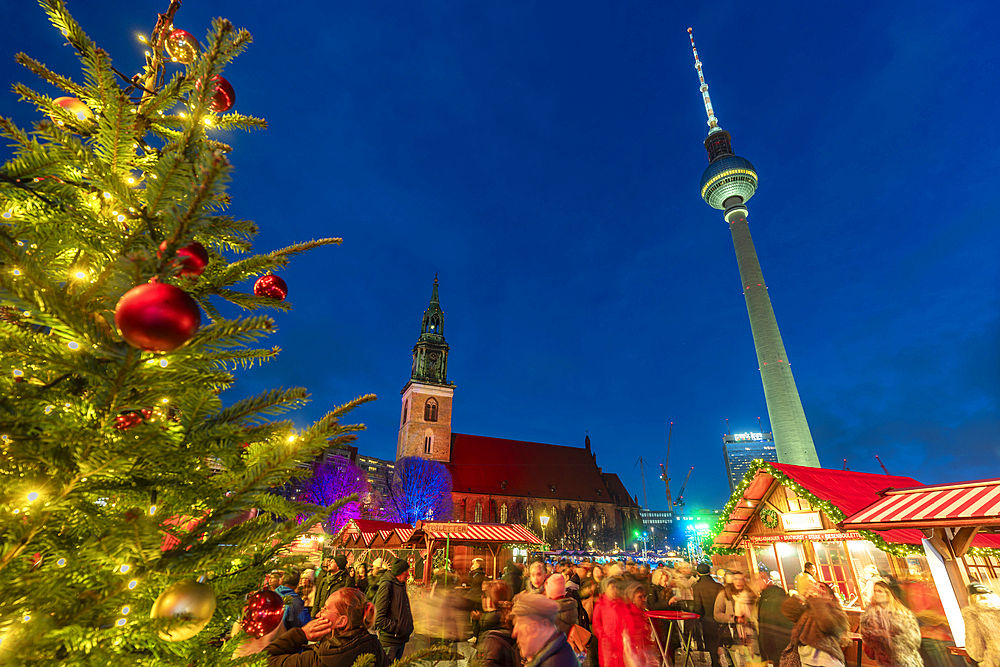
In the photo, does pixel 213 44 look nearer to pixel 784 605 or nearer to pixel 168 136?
pixel 168 136

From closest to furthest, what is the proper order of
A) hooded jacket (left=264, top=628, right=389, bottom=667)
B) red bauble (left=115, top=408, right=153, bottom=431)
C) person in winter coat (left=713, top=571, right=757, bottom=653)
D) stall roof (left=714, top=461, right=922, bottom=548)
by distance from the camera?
red bauble (left=115, top=408, right=153, bottom=431)
hooded jacket (left=264, top=628, right=389, bottom=667)
person in winter coat (left=713, top=571, right=757, bottom=653)
stall roof (left=714, top=461, right=922, bottom=548)

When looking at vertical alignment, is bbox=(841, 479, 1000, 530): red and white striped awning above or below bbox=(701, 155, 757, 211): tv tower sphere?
below

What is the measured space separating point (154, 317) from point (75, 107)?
1.87 m

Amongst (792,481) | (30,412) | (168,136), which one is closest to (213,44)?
(168,136)

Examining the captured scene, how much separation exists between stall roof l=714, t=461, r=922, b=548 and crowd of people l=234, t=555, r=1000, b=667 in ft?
5.97

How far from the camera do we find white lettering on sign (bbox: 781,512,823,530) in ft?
36.5

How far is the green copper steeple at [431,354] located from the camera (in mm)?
55656

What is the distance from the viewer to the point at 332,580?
27.1 feet

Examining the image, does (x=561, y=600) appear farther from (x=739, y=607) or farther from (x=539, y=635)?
(x=739, y=607)

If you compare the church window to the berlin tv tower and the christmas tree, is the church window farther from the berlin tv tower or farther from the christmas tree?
the christmas tree

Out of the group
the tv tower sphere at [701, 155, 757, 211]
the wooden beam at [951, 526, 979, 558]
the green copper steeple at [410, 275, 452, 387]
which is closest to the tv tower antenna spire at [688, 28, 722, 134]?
the tv tower sphere at [701, 155, 757, 211]

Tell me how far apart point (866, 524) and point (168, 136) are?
10.8 meters

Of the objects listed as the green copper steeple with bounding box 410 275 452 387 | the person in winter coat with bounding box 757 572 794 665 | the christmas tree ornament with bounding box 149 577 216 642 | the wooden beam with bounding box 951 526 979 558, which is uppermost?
the green copper steeple with bounding box 410 275 452 387

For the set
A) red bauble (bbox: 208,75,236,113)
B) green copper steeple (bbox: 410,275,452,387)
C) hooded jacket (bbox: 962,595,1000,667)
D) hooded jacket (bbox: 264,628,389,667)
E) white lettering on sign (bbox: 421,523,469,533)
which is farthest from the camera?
green copper steeple (bbox: 410,275,452,387)
